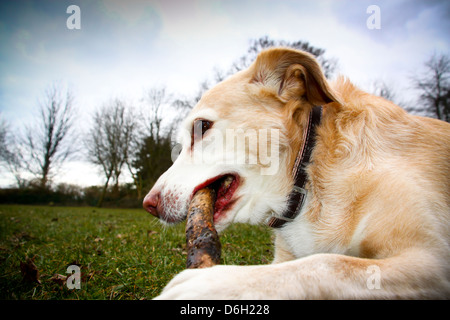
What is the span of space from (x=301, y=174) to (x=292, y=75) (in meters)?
0.88

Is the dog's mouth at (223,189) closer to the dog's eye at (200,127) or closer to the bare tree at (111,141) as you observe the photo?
the dog's eye at (200,127)

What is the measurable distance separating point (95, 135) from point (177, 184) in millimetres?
30792

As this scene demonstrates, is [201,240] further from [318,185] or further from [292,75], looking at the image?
[292,75]

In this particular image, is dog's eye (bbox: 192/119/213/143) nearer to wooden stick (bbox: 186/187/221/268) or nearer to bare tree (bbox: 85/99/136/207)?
wooden stick (bbox: 186/187/221/268)

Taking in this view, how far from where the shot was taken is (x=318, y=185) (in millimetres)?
1878

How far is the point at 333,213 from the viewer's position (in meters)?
1.75

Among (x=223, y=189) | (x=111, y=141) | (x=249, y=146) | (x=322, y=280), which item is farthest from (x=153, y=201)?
(x=111, y=141)

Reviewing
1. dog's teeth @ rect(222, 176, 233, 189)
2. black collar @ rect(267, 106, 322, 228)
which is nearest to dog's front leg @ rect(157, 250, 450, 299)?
black collar @ rect(267, 106, 322, 228)

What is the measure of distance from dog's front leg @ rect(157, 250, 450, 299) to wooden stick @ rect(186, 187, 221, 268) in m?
0.09

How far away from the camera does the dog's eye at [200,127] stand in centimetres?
226

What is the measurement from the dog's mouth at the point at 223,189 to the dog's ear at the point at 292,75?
2.68 ft

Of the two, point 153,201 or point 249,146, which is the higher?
point 249,146

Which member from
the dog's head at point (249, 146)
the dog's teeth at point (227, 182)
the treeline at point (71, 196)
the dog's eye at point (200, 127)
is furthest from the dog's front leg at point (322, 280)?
the treeline at point (71, 196)
